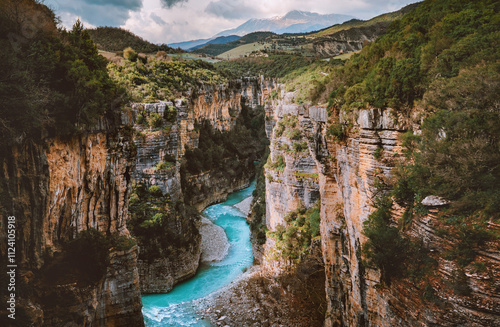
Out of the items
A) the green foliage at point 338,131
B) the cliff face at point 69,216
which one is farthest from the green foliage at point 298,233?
the cliff face at point 69,216

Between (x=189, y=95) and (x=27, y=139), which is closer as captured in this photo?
(x=27, y=139)

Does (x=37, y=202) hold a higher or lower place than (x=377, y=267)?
higher

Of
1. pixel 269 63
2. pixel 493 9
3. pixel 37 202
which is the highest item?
pixel 269 63

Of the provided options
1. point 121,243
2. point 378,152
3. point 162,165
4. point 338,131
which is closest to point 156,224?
point 162,165

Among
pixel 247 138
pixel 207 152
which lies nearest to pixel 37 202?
pixel 207 152

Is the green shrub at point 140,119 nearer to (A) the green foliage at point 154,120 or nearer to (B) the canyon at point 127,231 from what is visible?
(A) the green foliage at point 154,120

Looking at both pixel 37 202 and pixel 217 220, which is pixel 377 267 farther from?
pixel 217 220
